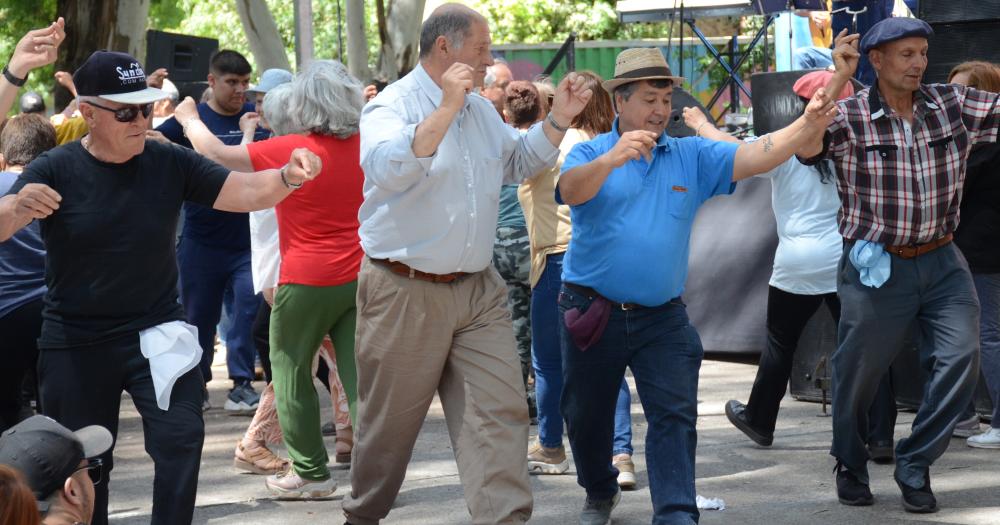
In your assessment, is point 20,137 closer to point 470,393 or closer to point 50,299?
point 50,299

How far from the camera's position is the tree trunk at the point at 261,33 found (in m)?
16.4

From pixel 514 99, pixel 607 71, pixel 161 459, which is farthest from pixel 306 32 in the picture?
pixel 607 71

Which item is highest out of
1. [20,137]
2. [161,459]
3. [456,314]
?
[20,137]

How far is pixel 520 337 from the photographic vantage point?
27.2 feet

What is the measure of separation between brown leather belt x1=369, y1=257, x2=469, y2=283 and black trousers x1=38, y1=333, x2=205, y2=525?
823mm

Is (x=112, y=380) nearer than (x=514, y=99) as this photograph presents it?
Yes

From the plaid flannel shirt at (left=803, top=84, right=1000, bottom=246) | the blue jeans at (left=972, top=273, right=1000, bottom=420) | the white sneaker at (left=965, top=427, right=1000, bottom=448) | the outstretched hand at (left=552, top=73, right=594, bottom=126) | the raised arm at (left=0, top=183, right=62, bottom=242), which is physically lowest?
the white sneaker at (left=965, top=427, right=1000, bottom=448)

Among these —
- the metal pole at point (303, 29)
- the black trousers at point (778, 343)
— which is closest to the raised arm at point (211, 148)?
the black trousers at point (778, 343)

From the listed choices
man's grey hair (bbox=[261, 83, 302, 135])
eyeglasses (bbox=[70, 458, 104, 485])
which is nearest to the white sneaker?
man's grey hair (bbox=[261, 83, 302, 135])

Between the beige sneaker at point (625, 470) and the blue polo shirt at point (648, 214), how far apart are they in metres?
1.41

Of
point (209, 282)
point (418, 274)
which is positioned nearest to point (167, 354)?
point (418, 274)

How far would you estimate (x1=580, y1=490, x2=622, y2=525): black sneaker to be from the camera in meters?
6.10

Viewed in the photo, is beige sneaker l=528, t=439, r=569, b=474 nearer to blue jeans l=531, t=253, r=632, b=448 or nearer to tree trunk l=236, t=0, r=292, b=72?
blue jeans l=531, t=253, r=632, b=448

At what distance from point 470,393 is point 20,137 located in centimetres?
309
